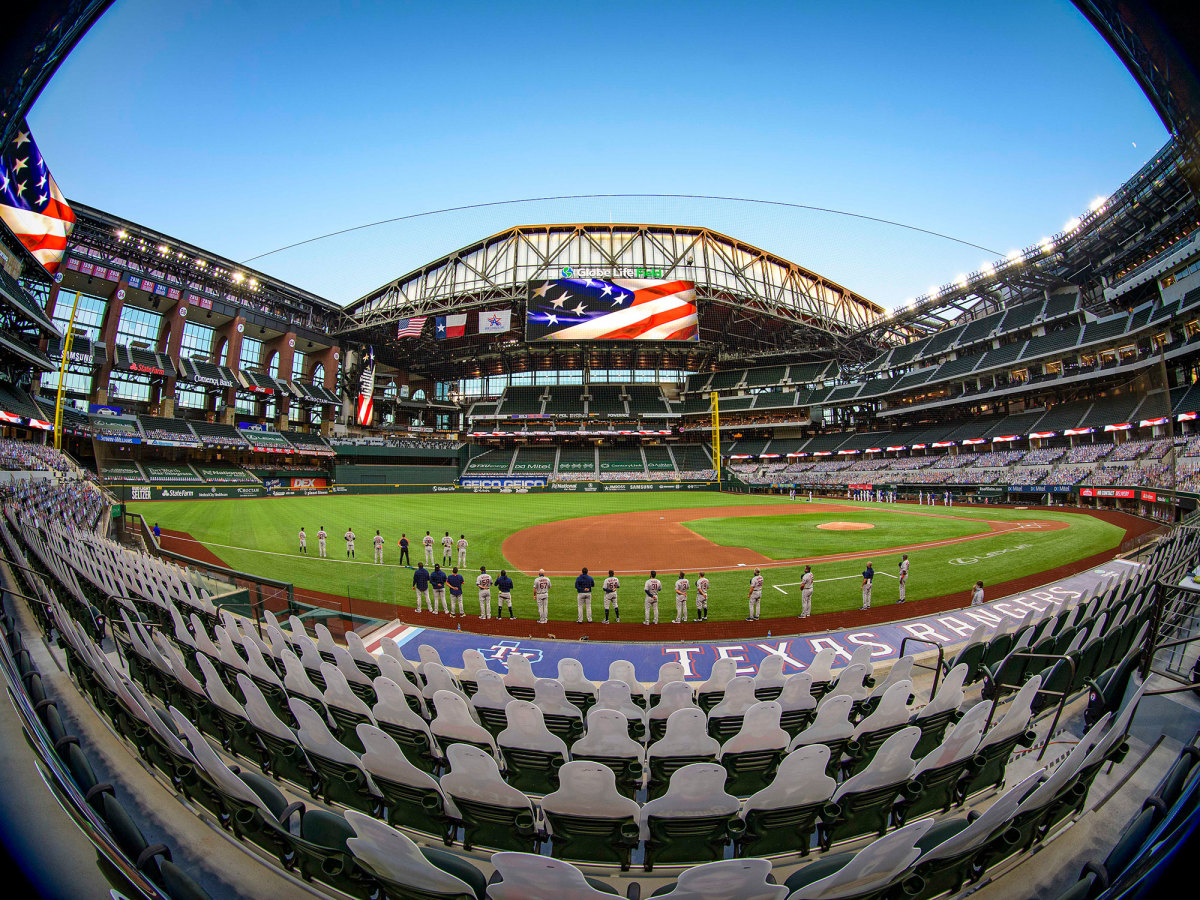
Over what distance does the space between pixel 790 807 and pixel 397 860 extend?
2538mm

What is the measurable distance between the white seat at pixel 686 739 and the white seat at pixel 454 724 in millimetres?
1541

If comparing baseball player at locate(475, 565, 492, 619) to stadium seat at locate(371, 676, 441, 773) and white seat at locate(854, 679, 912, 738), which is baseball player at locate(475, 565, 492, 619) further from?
white seat at locate(854, 679, 912, 738)

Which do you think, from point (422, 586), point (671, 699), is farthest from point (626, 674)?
point (422, 586)

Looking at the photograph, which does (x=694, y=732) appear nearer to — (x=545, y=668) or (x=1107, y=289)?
(x=545, y=668)

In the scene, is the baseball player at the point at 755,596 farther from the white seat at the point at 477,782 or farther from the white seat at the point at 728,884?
the white seat at the point at 728,884

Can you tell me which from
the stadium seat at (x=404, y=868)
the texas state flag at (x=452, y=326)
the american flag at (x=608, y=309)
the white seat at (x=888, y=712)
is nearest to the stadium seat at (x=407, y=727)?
the stadium seat at (x=404, y=868)

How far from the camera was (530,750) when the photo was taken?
398 centimetres

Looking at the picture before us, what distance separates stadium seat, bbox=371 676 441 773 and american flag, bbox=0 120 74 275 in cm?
2605

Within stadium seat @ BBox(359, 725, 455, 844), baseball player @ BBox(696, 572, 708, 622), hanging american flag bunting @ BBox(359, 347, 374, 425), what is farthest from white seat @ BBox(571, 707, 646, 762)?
hanging american flag bunting @ BBox(359, 347, 374, 425)

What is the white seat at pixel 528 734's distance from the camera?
3809 millimetres

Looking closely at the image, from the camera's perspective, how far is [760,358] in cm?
7562

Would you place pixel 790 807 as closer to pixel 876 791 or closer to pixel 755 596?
pixel 876 791

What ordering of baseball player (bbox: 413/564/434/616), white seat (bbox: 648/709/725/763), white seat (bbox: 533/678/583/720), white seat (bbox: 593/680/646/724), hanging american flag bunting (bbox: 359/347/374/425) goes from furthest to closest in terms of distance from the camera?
hanging american flag bunting (bbox: 359/347/374/425) < baseball player (bbox: 413/564/434/616) < white seat (bbox: 533/678/583/720) < white seat (bbox: 593/680/646/724) < white seat (bbox: 648/709/725/763)

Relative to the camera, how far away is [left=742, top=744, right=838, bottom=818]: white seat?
299 cm
